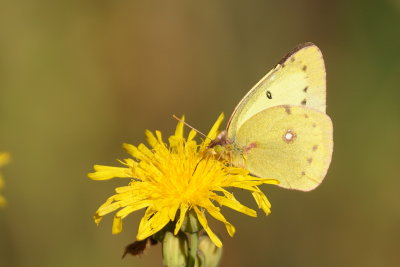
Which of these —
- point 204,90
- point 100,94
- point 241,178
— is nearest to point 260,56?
point 204,90

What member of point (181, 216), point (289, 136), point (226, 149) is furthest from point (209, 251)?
point (289, 136)

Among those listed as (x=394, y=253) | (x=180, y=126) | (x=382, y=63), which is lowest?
(x=394, y=253)

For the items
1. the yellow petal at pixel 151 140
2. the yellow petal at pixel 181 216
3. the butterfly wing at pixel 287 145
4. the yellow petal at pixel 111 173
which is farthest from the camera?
the yellow petal at pixel 151 140

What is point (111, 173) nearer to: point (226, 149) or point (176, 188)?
point (176, 188)

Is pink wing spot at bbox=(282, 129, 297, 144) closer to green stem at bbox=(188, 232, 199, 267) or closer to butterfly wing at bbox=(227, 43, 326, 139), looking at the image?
butterfly wing at bbox=(227, 43, 326, 139)

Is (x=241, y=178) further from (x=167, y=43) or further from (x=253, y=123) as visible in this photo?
(x=167, y=43)

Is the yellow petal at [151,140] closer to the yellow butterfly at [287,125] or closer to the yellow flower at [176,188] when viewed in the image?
the yellow flower at [176,188]

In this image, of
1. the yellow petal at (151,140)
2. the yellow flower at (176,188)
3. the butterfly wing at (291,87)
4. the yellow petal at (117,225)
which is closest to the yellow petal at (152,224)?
the yellow flower at (176,188)
